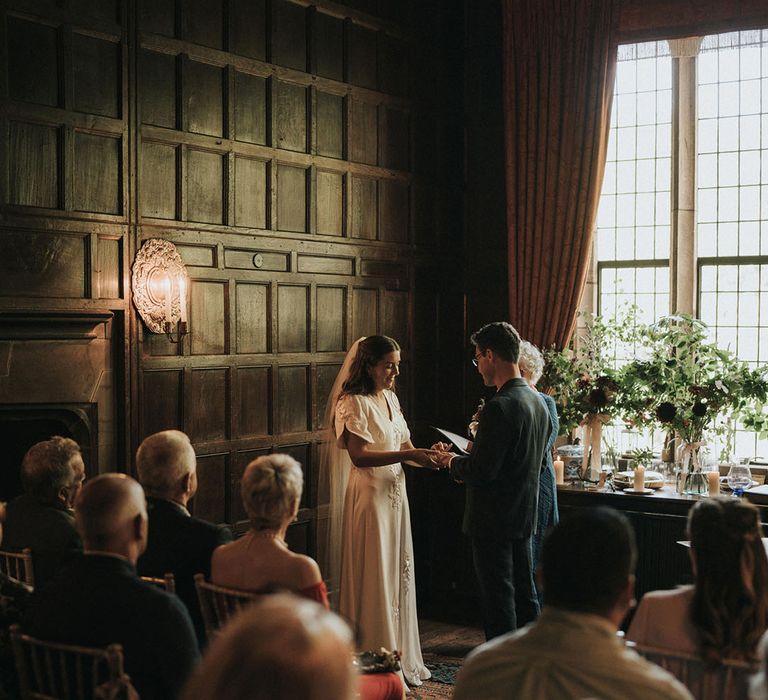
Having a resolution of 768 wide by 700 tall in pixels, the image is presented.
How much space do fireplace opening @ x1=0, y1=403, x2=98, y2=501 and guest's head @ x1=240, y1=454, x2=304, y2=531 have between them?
212 cm

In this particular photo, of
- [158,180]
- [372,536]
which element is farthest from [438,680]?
[158,180]

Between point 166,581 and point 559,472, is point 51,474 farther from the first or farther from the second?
point 559,472

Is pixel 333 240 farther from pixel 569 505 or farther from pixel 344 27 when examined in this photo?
pixel 569 505

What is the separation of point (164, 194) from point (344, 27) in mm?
1877

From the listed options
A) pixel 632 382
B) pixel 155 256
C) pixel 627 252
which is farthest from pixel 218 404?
pixel 627 252

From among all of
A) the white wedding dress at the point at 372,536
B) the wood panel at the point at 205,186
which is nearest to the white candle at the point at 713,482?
the white wedding dress at the point at 372,536

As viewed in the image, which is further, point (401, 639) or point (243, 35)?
point (243, 35)

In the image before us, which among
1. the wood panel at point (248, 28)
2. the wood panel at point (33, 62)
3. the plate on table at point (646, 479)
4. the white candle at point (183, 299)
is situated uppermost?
the wood panel at point (248, 28)

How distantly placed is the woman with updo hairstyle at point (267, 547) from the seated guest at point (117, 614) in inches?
21.5

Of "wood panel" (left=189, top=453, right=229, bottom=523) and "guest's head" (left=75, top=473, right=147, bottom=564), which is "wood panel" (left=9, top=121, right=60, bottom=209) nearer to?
"wood panel" (left=189, top=453, right=229, bottom=523)

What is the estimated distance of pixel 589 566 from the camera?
2098mm

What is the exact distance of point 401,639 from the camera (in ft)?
17.7

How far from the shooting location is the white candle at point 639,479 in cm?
618

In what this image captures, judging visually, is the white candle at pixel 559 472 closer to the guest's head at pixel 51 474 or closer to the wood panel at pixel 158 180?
the wood panel at pixel 158 180
